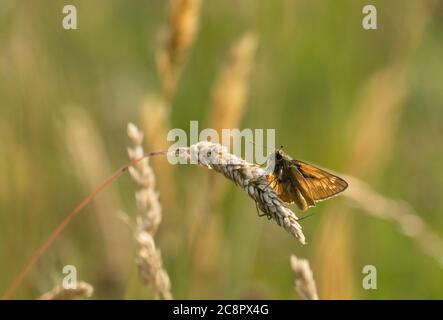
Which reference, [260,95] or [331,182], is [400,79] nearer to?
[260,95]

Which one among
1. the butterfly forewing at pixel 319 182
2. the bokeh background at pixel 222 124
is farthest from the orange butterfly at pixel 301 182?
the bokeh background at pixel 222 124

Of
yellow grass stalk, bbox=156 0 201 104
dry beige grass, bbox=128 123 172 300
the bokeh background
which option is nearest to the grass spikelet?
dry beige grass, bbox=128 123 172 300

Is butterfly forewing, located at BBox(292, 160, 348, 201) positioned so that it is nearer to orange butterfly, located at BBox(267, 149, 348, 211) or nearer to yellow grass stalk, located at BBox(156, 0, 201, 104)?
orange butterfly, located at BBox(267, 149, 348, 211)

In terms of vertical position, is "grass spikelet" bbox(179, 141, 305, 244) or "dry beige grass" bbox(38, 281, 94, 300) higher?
"grass spikelet" bbox(179, 141, 305, 244)

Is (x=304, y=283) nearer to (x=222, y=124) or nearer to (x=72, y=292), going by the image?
(x=72, y=292)

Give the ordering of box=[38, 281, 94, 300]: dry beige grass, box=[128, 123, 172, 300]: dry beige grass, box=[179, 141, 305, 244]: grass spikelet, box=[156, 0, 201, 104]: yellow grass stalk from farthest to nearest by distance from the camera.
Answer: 1. box=[156, 0, 201, 104]: yellow grass stalk
2. box=[128, 123, 172, 300]: dry beige grass
3. box=[38, 281, 94, 300]: dry beige grass
4. box=[179, 141, 305, 244]: grass spikelet

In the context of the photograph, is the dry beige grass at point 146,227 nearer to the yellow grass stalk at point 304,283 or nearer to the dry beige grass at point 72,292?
the dry beige grass at point 72,292

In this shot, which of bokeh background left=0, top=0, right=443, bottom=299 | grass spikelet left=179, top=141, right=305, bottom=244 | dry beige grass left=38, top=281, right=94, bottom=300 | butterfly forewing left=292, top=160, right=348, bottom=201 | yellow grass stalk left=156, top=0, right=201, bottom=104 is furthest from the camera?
bokeh background left=0, top=0, right=443, bottom=299
